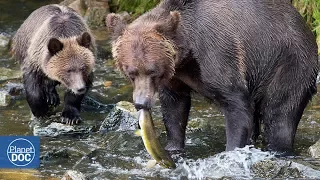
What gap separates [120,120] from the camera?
9.14 m

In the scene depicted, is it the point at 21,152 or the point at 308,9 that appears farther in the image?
the point at 308,9

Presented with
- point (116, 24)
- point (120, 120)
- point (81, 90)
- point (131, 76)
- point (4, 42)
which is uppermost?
point (116, 24)

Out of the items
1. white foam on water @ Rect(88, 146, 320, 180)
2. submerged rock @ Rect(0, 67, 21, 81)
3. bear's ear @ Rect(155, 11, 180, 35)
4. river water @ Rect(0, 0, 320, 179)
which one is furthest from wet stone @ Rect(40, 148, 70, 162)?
submerged rock @ Rect(0, 67, 21, 81)

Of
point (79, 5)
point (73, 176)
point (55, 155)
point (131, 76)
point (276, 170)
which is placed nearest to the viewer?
point (131, 76)

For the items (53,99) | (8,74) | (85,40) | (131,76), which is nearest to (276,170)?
(131,76)

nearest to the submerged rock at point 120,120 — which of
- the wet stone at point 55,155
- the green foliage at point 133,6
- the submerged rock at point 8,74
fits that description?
the wet stone at point 55,155

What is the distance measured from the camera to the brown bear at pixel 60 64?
9977mm

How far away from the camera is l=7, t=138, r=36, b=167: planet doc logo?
7.61 metres

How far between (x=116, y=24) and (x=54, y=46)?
11.1 feet

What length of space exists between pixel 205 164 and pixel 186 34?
4.49ft

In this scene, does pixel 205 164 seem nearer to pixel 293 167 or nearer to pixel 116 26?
pixel 293 167

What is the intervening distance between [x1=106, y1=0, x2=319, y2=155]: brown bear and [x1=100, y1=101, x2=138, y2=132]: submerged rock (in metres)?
1.22

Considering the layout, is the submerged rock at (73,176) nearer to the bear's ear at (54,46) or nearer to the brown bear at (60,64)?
the brown bear at (60,64)

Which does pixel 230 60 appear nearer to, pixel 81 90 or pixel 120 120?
pixel 120 120
